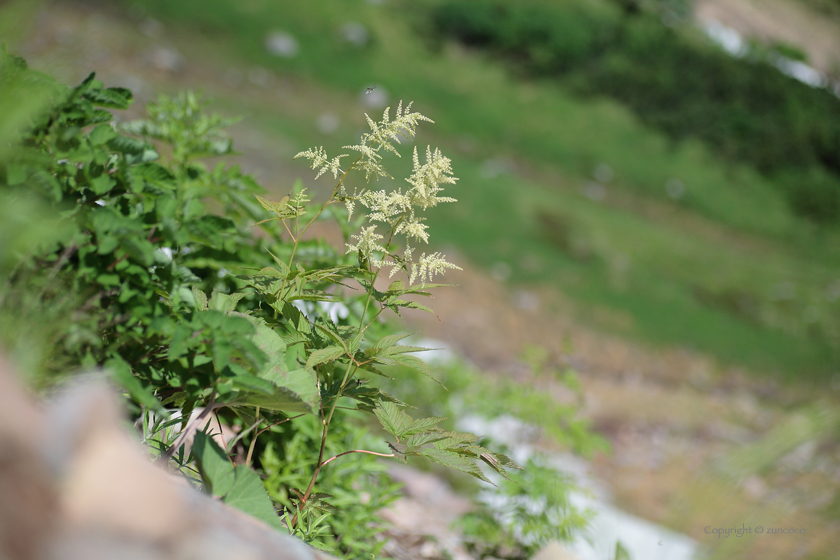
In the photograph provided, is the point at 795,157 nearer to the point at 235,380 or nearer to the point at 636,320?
the point at 636,320

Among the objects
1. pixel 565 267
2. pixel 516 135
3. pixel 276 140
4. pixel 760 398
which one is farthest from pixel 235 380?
pixel 516 135

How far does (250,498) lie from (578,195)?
340 inches

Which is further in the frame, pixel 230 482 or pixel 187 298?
pixel 187 298

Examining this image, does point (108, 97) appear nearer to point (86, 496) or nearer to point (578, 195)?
point (86, 496)

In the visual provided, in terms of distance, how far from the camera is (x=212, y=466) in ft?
2.99

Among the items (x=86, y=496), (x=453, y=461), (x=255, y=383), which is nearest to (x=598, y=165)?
(x=453, y=461)

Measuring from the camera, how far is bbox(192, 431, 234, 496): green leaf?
2.96ft

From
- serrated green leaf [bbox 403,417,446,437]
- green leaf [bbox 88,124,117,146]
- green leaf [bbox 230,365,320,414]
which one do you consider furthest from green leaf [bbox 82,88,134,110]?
serrated green leaf [bbox 403,417,446,437]

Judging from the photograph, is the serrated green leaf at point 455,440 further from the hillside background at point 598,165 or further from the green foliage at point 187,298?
the hillside background at point 598,165

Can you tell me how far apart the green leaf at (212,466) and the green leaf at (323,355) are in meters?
0.21

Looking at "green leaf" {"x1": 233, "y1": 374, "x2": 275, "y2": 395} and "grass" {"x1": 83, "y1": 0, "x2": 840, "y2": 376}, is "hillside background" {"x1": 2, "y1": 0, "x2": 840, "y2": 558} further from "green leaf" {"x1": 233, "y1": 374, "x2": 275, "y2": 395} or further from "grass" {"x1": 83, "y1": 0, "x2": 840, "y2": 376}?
"green leaf" {"x1": 233, "y1": 374, "x2": 275, "y2": 395}

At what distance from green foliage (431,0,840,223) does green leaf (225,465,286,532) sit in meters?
10.6

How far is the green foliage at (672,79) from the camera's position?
10562 mm

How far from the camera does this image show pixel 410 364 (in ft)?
3.33
